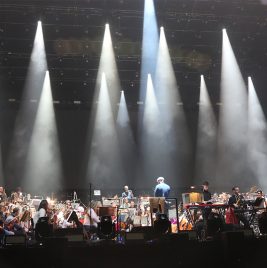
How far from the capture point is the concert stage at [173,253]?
7.25 metres

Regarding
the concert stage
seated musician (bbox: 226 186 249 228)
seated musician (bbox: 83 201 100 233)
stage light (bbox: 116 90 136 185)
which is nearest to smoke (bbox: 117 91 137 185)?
stage light (bbox: 116 90 136 185)

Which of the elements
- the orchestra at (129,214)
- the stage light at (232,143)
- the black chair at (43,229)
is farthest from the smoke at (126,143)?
the black chair at (43,229)

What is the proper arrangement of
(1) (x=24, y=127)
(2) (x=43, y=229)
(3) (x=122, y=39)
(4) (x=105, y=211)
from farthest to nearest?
(1) (x=24, y=127) → (3) (x=122, y=39) → (4) (x=105, y=211) → (2) (x=43, y=229)

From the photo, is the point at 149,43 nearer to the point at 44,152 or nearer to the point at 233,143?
the point at 233,143

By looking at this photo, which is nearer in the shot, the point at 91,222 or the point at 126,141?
the point at 91,222

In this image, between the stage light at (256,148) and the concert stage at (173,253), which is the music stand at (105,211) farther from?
the stage light at (256,148)

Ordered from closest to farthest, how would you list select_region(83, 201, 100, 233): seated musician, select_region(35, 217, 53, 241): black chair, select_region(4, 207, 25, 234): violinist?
select_region(35, 217, 53, 241): black chair < select_region(4, 207, 25, 234): violinist < select_region(83, 201, 100, 233): seated musician

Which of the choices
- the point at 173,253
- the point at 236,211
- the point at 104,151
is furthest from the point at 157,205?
the point at 104,151

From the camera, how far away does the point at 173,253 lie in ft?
24.4

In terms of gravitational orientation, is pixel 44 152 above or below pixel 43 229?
above

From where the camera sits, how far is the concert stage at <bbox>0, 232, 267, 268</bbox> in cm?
725

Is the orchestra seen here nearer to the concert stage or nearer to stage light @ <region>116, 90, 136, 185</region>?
the concert stage

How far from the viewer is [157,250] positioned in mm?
7434

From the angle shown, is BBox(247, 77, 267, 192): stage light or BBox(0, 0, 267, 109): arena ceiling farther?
BBox(247, 77, 267, 192): stage light
